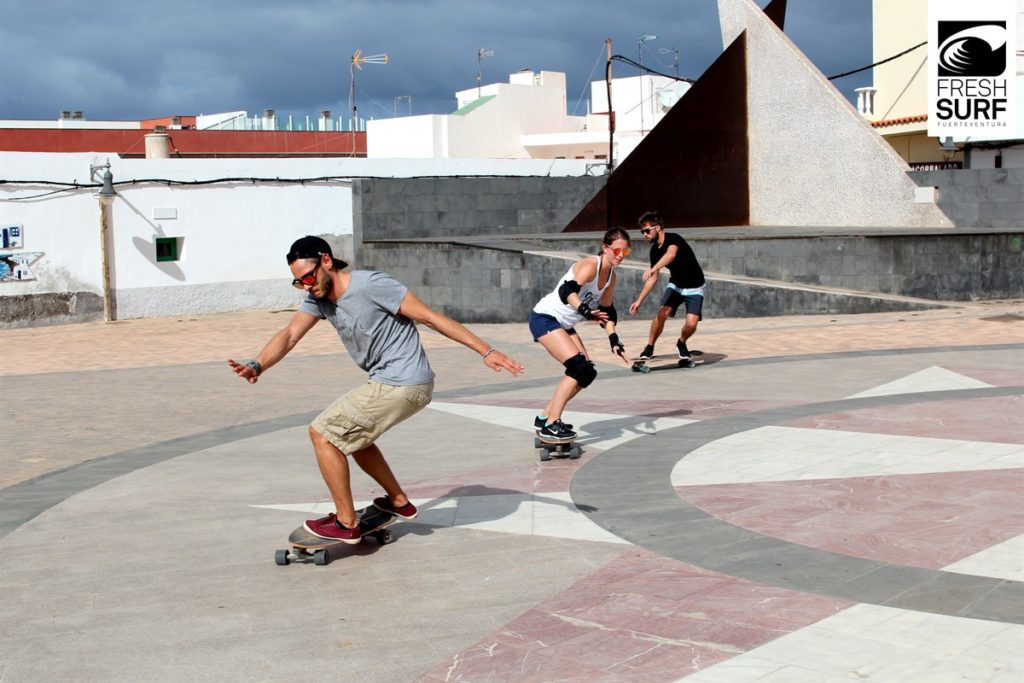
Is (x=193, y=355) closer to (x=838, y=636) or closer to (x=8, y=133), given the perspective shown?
(x=838, y=636)

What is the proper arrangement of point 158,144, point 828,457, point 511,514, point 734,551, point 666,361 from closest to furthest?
1. point 734,551
2. point 511,514
3. point 828,457
4. point 666,361
5. point 158,144

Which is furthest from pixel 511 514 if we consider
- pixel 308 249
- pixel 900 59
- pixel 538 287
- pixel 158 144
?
pixel 900 59

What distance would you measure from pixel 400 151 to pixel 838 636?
42.0 m

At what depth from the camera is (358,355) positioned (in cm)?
609

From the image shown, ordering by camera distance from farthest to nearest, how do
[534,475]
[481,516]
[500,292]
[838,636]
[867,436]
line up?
[500,292], [867,436], [534,475], [481,516], [838,636]

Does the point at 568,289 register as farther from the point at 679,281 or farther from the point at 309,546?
the point at 679,281

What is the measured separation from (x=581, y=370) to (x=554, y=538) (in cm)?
228

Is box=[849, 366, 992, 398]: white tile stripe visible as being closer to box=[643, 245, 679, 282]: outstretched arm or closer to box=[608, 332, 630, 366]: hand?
box=[643, 245, 679, 282]: outstretched arm

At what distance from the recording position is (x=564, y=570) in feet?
18.8

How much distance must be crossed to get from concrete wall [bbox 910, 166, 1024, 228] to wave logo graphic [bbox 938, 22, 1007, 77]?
19.3 feet

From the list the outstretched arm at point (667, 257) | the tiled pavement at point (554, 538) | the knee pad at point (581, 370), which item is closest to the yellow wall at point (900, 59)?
the outstretched arm at point (667, 257)

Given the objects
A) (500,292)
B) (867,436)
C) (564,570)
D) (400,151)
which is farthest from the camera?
(400,151)

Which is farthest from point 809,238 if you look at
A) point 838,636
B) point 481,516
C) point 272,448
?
point 838,636

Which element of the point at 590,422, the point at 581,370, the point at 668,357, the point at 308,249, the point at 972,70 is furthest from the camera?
the point at 972,70
